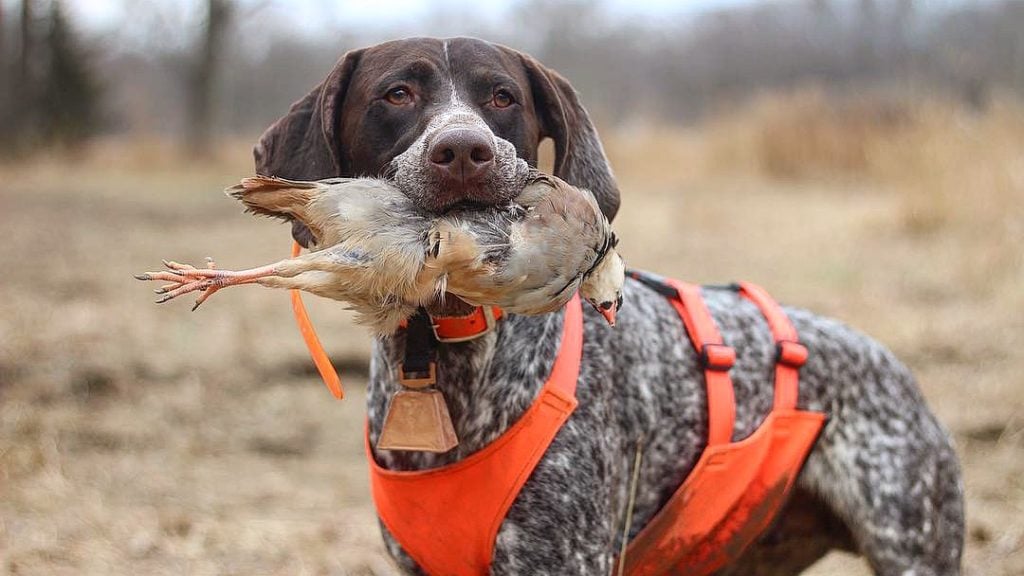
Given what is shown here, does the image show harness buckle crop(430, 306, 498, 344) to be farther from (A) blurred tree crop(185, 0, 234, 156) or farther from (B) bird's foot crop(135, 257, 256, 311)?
(A) blurred tree crop(185, 0, 234, 156)

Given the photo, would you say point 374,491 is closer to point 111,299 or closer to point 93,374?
point 93,374

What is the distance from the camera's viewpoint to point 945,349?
6.18 metres

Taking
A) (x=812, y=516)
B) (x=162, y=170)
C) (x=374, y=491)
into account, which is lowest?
(x=162, y=170)

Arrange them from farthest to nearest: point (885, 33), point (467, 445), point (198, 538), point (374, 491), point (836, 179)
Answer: point (885, 33) < point (836, 179) < point (198, 538) < point (374, 491) < point (467, 445)

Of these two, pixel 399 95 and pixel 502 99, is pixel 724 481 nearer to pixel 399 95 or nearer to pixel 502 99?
pixel 502 99

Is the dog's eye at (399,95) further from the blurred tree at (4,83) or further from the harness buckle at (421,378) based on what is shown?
the blurred tree at (4,83)

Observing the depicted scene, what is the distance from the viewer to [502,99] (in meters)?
2.64

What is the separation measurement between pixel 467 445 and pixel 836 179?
1430cm

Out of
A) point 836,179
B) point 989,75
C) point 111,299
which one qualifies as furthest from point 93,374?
point 989,75

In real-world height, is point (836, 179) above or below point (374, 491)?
below

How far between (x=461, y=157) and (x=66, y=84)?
2031 cm

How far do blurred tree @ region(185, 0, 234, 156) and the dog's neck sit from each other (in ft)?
62.6

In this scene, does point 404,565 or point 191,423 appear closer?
point 404,565

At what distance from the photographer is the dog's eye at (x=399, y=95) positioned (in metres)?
2.57
